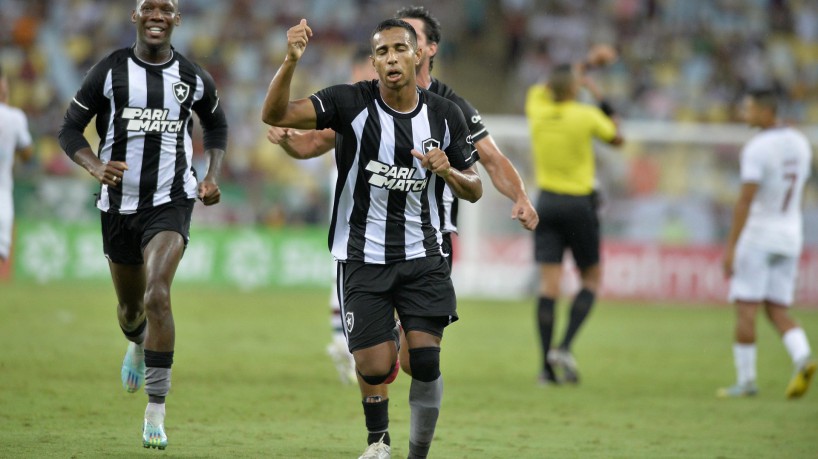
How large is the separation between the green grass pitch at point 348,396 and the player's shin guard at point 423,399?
31.0 inches

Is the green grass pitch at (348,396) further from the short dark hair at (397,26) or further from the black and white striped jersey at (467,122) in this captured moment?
the short dark hair at (397,26)

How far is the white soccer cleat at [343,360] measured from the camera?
9586 mm

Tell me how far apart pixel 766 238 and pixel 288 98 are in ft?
18.9

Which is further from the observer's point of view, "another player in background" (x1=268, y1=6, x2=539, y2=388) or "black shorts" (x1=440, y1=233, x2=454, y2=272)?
"black shorts" (x1=440, y1=233, x2=454, y2=272)

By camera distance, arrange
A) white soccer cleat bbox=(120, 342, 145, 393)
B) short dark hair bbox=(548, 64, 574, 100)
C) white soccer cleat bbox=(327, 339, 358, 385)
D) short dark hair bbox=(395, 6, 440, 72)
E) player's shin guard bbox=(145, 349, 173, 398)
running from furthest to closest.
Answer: short dark hair bbox=(548, 64, 574, 100)
white soccer cleat bbox=(327, 339, 358, 385)
white soccer cleat bbox=(120, 342, 145, 393)
short dark hair bbox=(395, 6, 440, 72)
player's shin guard bbox=(145, 349, 173, 398)

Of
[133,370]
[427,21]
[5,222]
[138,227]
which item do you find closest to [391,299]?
[138,227]

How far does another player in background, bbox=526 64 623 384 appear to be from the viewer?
10.5 meters

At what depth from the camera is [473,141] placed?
689 cm

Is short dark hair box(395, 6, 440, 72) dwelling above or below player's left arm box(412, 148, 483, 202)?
above

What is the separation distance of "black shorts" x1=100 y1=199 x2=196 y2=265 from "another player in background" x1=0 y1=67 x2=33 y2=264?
10.9 ft

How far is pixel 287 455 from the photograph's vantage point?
253 inches

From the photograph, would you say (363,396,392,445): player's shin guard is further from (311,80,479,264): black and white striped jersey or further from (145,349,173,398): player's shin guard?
(145,349,173,398): player's shin guard

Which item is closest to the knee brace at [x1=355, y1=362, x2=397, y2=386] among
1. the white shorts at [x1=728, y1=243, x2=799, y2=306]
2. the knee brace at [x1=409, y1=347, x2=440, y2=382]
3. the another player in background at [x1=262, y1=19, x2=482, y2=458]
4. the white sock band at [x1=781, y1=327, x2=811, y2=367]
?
the another player in background at [x1=262, y1=19, x2=482, y2=458]

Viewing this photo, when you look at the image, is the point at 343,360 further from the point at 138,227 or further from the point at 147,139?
the point at 147,139
